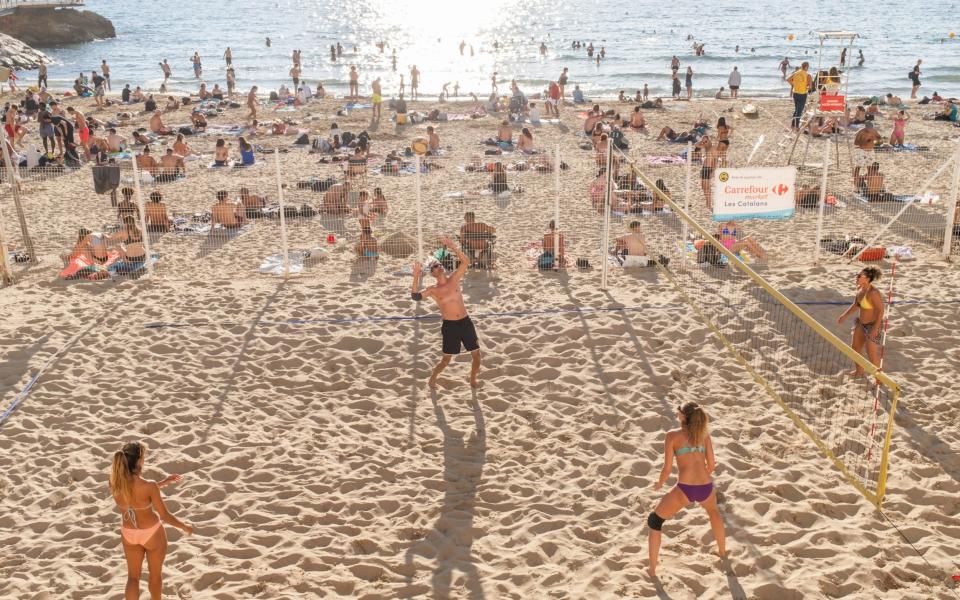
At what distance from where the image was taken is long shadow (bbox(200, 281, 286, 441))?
26.3 ft

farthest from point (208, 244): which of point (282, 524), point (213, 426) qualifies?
point (282, 524)

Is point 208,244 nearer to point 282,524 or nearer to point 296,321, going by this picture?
point 296,321

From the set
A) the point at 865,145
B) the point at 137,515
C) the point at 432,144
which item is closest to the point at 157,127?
the point at 432,144

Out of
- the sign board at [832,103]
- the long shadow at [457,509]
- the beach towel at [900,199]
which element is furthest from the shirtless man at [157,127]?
the long shadow at [457,509]

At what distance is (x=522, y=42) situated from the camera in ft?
212

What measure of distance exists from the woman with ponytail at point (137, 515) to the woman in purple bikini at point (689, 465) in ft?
10.7

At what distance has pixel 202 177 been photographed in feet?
61.2

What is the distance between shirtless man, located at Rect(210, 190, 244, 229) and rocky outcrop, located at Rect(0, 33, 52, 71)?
1413 inches

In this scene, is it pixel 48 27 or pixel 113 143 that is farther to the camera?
pixel 48 27

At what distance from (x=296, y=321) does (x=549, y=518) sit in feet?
16.1

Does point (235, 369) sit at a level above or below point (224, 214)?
below

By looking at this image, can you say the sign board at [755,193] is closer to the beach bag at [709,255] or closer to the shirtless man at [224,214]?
the beach bag at [709,255]

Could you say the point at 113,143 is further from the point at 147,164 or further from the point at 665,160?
the point at 665,160

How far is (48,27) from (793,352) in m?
62.0
